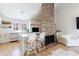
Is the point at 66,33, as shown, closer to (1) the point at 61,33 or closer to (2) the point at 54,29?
(1) the point at 61,33

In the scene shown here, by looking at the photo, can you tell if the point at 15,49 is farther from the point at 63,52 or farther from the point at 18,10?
the point at 63,52

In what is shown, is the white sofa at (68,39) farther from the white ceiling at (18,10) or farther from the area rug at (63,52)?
the white ceiling at (18,10)

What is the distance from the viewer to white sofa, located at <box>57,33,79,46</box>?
1.52 m

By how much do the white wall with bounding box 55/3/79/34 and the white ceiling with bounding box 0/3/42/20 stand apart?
11.6 inches

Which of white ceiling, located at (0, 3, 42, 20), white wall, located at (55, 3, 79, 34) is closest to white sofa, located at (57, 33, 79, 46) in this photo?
white wall, located at (55, 3, 79, 34)

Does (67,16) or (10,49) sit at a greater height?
(67,16)

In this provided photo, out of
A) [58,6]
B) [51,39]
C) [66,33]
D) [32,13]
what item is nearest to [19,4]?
[32,13]

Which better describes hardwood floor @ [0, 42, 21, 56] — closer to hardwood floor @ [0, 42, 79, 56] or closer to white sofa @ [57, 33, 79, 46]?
hardwood floor @ [0, 42, 79, 56]

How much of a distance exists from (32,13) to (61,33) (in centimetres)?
48

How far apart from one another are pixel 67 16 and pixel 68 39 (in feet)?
1.03

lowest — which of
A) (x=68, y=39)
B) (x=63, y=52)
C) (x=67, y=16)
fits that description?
(x=63, y=52)

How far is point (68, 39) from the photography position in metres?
1.53

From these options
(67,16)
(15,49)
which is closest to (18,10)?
(15,49)

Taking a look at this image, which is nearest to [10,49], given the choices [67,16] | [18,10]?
[18,10]
